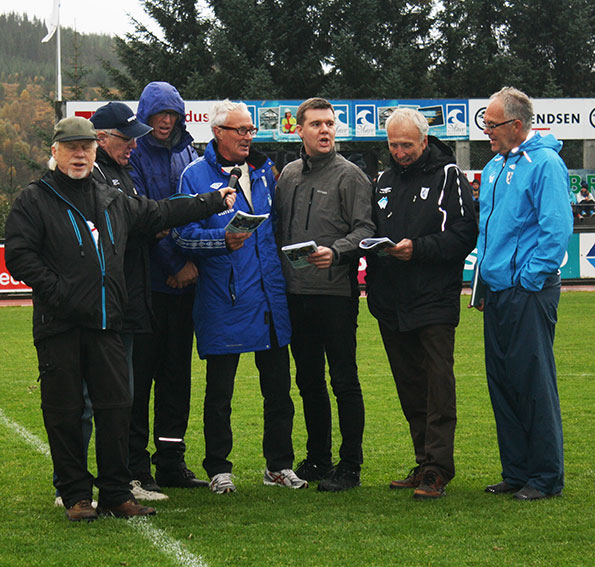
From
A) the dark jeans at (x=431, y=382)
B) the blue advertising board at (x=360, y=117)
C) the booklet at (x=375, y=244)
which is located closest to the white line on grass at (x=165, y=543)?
the dark jeans at (x=431, y=382)

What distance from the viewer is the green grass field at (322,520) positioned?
4277mm

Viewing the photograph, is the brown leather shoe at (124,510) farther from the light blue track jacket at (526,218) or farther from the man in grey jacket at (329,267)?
the light blue track jacket at (526,218)

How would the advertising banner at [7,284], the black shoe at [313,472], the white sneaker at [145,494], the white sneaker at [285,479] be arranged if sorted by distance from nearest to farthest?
the white sneaker at [145,494] < the white sneaker at [285,479] < the black shoe at [313,472] < the advertising banner at [7,284]

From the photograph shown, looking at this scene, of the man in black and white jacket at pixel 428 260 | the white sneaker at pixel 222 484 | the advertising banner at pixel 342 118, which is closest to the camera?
the man in black and white jacket at pixel 428 260

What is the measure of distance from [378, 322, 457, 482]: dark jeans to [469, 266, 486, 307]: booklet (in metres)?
0.26

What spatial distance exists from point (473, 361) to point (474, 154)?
2572 centimetres

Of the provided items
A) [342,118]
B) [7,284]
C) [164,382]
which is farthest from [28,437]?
[342,118]

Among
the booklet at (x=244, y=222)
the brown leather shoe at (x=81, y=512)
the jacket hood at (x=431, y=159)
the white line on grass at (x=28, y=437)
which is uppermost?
the jacket hood at (x=431, y=159)

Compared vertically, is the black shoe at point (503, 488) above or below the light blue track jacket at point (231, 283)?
below

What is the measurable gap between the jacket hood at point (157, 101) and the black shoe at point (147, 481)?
2.03 metres

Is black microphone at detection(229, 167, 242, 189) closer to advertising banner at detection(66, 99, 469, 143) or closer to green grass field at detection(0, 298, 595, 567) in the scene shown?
green grass field at detection(0, 298, 595, 567)

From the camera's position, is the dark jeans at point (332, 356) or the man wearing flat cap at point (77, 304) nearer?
the man wearing flat cap at point (77, 304)

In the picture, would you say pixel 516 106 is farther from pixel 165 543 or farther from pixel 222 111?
pixel 165 543

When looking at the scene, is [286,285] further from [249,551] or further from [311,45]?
[311,45]
